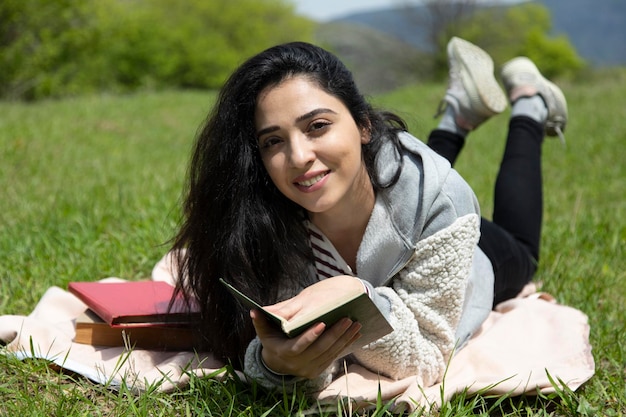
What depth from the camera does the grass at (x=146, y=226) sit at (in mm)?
2354

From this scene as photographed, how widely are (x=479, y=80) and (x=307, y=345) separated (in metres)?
2.11

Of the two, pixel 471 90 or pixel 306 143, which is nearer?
pixel 306 143

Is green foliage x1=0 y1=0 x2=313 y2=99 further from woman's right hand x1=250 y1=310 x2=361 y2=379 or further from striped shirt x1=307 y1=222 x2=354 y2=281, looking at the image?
woman's right hand x1=250 y1=310 x2=361 y2=379

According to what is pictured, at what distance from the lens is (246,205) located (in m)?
2.51

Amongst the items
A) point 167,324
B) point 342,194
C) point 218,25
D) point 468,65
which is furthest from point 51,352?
point 218,25

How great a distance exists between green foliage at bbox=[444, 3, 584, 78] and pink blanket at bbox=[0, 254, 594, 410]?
3814cm

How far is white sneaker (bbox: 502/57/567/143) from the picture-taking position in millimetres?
3803

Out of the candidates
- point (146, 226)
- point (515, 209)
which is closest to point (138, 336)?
point (146, 226)

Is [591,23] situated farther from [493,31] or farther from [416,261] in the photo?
[416,261]

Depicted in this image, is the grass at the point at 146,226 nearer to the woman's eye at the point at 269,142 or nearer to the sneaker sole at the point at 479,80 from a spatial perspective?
the sneaker sole at the point at 479,80

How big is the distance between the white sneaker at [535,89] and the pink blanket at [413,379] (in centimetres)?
113

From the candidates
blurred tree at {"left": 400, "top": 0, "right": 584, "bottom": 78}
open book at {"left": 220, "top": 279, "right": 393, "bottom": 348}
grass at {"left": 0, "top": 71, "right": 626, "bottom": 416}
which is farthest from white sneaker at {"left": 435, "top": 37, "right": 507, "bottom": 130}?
blurred tree at {"left": 400, "top": 0, "right": 584, "bottom": 78}

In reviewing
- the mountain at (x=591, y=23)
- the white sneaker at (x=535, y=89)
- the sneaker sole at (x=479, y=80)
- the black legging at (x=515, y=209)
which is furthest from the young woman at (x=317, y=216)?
the mountain at (x=591, y=23)

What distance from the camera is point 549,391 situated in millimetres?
2455
